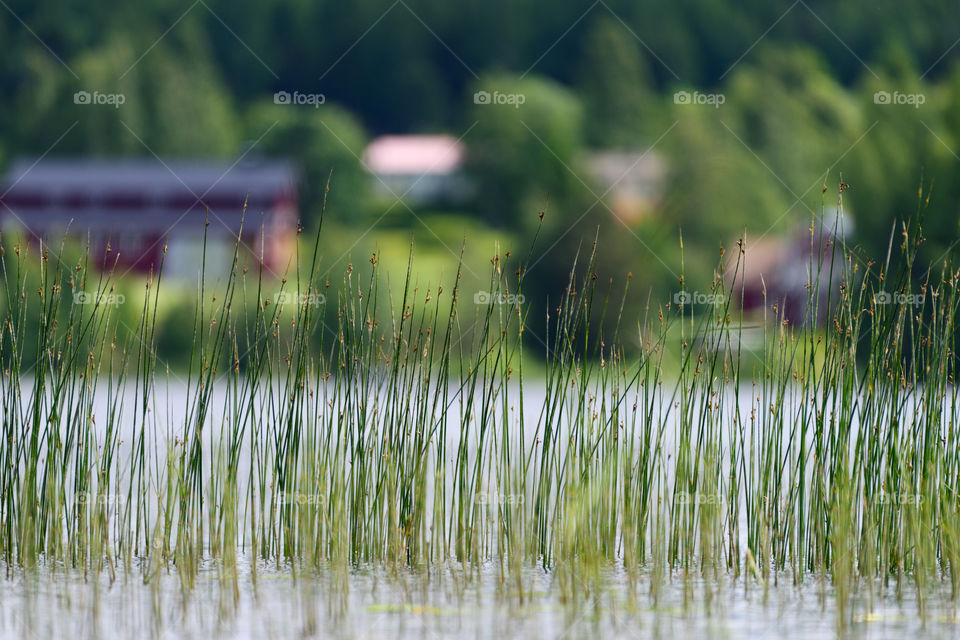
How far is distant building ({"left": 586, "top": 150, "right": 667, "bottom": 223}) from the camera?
21344 mm

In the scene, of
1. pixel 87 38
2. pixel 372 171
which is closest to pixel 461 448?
pixel 372 171

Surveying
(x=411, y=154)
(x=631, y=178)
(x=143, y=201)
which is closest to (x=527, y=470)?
(x=143, y=201)

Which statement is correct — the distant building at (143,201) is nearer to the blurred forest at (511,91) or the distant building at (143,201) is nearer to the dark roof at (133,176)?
Result: the dark roof at (133,176)

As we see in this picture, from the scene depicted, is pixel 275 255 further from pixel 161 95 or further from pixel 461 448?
pixel 461 448

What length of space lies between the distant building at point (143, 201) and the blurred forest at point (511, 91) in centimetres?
78

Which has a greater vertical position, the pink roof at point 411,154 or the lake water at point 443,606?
the pink roof at point 411,154

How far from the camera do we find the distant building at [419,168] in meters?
22.6

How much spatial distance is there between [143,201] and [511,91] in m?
6.63

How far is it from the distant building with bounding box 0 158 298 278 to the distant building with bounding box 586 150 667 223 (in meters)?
5.59

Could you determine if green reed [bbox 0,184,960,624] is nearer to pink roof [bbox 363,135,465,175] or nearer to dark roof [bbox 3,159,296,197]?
dark roof [bbox 3,159,296,197]

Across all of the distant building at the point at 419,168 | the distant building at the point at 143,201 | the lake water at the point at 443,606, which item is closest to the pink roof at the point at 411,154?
the distant building at the point at 419,168

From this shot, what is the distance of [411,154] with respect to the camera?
27.1 m

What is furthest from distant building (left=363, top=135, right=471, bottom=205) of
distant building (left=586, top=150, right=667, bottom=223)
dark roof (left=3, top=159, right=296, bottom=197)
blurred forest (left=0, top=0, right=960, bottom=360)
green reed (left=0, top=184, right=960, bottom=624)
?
green reed (left=0, top=184, right=960, bottom=624)

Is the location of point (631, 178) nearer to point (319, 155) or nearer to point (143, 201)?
point (319, 155)
